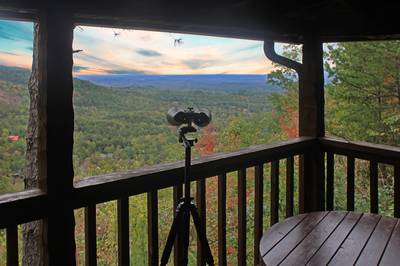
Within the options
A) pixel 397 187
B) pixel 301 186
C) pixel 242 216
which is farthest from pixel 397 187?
pixel 242 216

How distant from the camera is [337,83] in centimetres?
1090

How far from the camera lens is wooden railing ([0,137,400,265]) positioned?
170cm

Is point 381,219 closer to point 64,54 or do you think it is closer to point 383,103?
point 64,54

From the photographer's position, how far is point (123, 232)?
6.88ft

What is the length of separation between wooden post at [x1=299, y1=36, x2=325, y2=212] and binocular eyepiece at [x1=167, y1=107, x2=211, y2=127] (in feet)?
5.22

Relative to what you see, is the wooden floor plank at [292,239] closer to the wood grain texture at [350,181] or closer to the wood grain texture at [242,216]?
the wood grain texture at [242,216]

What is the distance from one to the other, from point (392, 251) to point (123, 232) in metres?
1.36

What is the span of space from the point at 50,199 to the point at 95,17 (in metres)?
0.94

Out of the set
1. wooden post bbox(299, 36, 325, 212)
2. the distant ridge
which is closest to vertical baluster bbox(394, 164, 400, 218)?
wooden post bbox(299, 36, 325, 212)

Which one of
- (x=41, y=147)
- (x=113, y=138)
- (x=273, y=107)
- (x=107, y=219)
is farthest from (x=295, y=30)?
(x=273, y=107)

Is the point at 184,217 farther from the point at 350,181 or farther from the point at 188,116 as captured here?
the point at 350,181

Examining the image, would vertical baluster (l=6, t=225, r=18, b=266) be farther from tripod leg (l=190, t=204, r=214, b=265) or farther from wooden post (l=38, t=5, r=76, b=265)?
tripod leg (l=190, t=204, r=214, b=265)

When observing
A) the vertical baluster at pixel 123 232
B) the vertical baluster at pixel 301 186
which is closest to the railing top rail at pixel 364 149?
the vertical baluster at pixel 301 186

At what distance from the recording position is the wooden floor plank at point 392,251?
1584 millimetres
